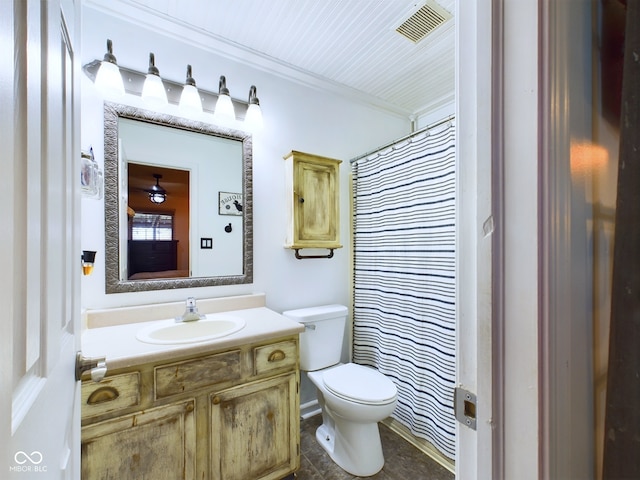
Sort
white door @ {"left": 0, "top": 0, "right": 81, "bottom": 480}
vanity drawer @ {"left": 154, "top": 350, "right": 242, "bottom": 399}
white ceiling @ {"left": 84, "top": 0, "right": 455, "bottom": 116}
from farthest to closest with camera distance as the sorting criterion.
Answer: white ceiling @ {"left": 84, "top": 0, "right": 455, "bottom": 116}
vanity drawer @ {"left": 154, "top": 350, "right": 242, "bottom": 399}
white door @ {"left": 0, "top": 0, "right": 81, "bottom": 480}

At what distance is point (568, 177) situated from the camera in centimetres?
45

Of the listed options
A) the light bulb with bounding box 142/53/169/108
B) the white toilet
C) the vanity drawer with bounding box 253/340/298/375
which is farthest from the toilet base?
the light bulb with bounding box 142/53/169/108

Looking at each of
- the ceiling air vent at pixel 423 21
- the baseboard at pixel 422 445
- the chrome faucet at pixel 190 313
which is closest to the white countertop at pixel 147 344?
the chrome faucet at pixel 190 313

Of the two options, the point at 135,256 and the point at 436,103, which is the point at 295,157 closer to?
the point at 135,256

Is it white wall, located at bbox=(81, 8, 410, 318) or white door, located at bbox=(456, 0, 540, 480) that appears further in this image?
white wall, located at bbox=(81, 8, 410, 318)

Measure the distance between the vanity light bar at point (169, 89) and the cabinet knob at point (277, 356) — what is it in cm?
138

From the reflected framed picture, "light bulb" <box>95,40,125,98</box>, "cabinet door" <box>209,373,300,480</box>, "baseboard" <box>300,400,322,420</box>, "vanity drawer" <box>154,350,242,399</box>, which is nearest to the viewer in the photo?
"vanity drawer" <box>154,350,242,399</box>

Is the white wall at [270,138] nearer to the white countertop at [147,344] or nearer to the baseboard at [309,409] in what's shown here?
the white countertop at [147,344]

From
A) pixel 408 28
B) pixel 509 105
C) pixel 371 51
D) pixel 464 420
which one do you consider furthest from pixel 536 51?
pixel 371 51

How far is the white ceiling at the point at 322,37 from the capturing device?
58.2 inches

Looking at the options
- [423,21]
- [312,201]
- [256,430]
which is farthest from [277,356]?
[423,21]

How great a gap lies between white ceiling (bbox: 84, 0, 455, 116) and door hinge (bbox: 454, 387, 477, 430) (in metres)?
1.74

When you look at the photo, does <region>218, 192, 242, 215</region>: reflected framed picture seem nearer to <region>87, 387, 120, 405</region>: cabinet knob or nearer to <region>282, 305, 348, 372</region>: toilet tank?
<region>282, 305, 348, 372</region>: toilet tank

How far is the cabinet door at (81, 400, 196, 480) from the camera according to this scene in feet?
3.39
